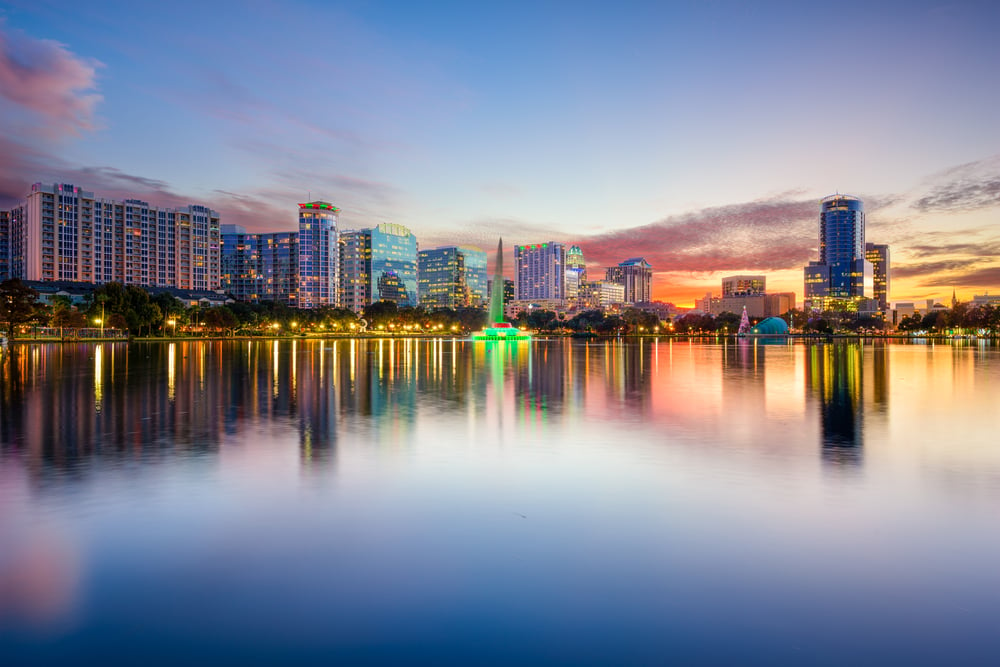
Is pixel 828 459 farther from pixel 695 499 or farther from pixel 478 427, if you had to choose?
pixel 478 427

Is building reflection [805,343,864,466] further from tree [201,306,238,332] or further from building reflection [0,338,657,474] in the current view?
tree [201,306,238,332]

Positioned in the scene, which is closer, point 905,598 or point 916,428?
point 905,598

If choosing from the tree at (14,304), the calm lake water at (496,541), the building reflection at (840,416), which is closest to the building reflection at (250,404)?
the calm lake water at (496,541)

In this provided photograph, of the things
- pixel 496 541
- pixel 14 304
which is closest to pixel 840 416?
pixel 496 541

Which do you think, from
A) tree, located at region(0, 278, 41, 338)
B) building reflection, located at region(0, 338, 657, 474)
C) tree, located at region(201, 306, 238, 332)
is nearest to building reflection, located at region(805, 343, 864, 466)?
building reflection, located at region(0, 338, 657, 474)

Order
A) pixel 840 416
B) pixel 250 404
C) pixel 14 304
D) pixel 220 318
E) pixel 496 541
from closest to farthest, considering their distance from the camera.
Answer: pixel 496 541, pixel 840 416, pixel 250 404, pixel 14 304, pixel 220 318

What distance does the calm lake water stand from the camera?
621 centimetres

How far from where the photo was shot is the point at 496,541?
893cm

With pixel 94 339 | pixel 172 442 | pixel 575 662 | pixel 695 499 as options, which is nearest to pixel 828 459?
pixel 695 499

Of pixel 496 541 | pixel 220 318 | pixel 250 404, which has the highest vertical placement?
pixel 220 318

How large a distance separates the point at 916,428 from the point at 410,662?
19762mm

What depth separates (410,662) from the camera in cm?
581

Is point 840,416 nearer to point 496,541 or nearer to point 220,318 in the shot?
point 496,541

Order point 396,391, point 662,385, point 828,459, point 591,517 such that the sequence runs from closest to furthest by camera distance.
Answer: point 591,517 < point 828,459 < point 396,391 < point 662,385
